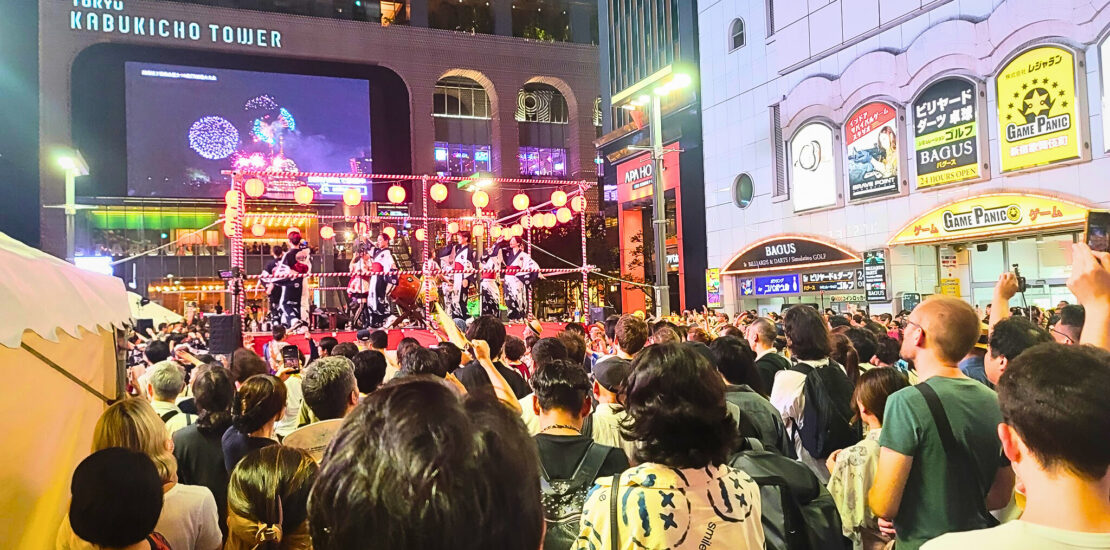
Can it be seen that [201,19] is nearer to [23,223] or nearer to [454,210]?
[454,210]

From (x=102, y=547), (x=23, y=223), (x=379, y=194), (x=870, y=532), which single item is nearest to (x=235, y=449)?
(x=102, y=547)

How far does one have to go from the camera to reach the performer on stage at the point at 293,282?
15.2 m

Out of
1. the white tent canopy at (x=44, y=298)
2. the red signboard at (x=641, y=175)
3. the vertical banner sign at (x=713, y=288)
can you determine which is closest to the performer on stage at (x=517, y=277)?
the vertical banner sign at (x=713, y=288)

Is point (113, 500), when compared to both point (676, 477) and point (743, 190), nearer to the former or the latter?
point (676, 477)

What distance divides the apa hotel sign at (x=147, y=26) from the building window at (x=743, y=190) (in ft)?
76.0

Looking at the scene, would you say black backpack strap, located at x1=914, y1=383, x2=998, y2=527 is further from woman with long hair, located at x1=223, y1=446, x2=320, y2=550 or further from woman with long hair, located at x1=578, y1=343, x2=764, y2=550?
woman with long hair, located at x1=223, y1=446, x2=320, y2=550

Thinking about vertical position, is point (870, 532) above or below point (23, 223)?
below

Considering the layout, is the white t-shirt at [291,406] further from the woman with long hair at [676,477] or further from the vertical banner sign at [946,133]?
the vertical banner sign at [946,133]

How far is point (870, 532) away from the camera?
9.59 ft

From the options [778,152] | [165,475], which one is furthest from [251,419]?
[778,152]

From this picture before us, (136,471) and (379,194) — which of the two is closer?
(136,471)

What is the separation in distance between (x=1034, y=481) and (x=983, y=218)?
14.2m

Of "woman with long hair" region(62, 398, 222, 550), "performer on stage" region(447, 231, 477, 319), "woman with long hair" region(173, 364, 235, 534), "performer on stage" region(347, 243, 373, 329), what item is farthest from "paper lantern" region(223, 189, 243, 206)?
"woman with long hair" region(62, 398, 222, 550)

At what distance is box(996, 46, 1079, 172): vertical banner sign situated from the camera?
12.1m
